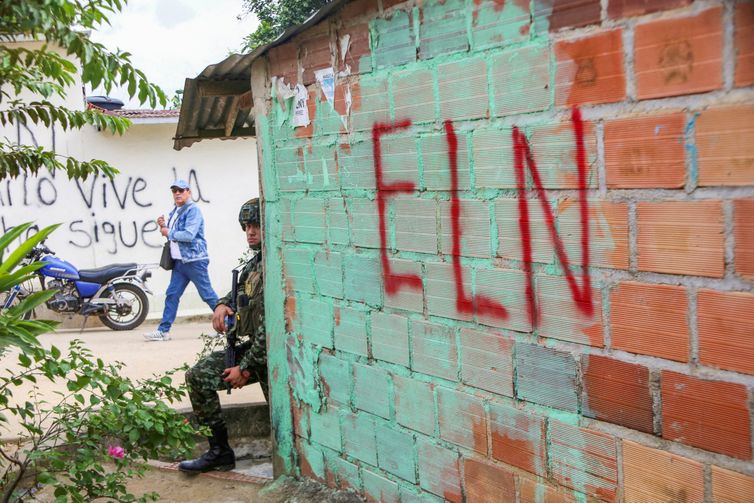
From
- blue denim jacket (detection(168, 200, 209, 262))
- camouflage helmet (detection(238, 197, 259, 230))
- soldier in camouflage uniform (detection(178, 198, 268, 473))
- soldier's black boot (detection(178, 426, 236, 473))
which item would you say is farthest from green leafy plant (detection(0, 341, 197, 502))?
blue denim jacket (detection(168, 200, 209, 262))

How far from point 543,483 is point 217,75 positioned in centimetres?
273

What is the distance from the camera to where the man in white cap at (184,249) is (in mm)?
9047

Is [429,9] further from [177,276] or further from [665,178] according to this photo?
[177,276]

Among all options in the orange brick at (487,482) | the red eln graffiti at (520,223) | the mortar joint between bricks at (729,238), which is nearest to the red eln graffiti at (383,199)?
the red eln graffiti at (520,223)

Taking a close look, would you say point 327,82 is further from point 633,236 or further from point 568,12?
point 633,236

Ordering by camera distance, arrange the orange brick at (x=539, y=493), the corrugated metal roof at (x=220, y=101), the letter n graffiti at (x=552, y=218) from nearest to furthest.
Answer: the letter n graffiti at (x=552, y=218)
the orange brick at (x=539, y=493)
the corrugated metal roof at (x=220, y=101)

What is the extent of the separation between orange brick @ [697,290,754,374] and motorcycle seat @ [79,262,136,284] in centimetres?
922

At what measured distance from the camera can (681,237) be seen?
2.11 m

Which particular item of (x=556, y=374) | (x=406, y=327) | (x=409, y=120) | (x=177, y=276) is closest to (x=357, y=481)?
(x=406, y=327)

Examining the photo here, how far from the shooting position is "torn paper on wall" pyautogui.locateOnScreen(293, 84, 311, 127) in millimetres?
3641

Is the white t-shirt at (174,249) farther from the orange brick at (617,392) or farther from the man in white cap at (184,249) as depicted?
the orange brick at (617,392)

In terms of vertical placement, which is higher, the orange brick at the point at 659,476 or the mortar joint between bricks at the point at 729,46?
the mortar joint between bricks at the point at 729,46

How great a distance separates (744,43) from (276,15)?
19.0 meters

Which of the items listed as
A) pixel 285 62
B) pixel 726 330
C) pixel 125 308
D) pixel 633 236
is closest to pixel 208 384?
pixel 285 62
